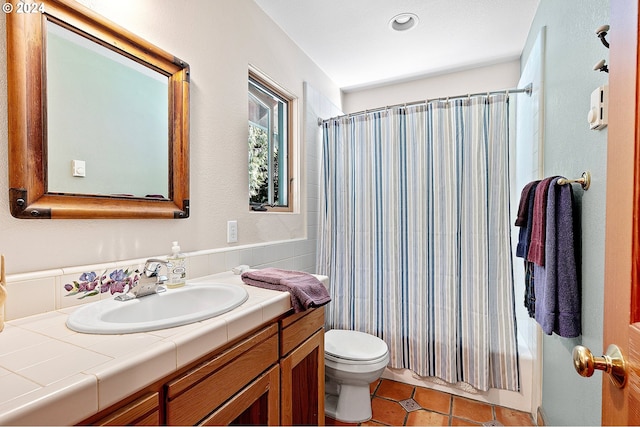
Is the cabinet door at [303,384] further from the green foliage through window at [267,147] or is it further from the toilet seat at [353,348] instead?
the green foliage through window at [267,147]

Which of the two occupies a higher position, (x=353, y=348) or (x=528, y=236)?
(x=528, y=236)

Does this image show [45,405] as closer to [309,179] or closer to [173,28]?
[173,28]

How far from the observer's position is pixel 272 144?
2.10 metres

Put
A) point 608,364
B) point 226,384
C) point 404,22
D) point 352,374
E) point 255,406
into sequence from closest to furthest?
1. point 608,364
2. point 226,384
3. point 255,406
4. point 352,374
5. point 404,22

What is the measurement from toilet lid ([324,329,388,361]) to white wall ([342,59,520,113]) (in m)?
2.04

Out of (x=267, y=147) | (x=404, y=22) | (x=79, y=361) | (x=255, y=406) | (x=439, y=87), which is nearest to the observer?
(x=79, y=361)

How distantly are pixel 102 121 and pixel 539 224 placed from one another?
174 centimetres

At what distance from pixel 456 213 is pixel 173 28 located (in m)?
1.80

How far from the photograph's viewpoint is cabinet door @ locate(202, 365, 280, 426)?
0.86m

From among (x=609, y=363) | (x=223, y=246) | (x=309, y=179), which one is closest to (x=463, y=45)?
(x=309, y=179)

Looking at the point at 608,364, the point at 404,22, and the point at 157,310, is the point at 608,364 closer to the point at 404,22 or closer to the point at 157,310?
the point at 157,310

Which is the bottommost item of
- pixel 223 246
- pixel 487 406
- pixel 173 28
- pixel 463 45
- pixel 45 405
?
pixel 487 406

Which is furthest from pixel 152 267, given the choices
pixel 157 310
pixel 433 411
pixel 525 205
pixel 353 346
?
pixel 433 411

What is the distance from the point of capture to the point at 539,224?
126cm
